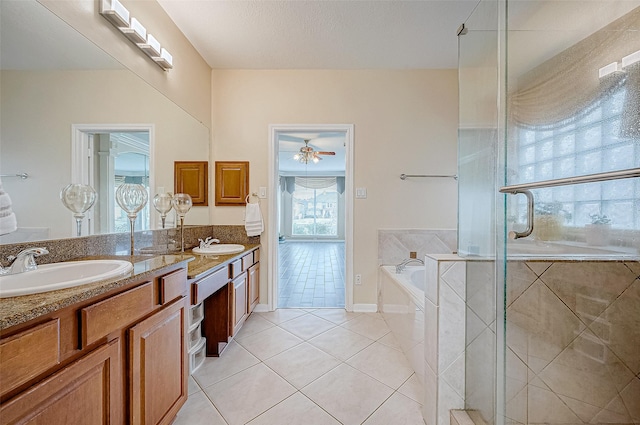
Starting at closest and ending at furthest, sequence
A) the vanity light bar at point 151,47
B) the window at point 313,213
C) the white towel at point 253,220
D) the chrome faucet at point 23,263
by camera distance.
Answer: the chrome faucet at point 23,263 < the vanity light bar at point 151,47 < the white towel at point 253,220 < the window at point 313,213

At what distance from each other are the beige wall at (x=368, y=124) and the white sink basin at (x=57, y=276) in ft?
5.40

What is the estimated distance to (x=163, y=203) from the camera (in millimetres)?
1984

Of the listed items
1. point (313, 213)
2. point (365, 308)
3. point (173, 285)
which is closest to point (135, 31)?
point (173, 285)

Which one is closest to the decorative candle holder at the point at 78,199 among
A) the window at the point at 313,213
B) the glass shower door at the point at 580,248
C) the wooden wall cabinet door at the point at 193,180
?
the wooden wall cabinet door at the point at 193,180

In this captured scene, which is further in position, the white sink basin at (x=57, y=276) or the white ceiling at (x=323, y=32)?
the white ceiling at (x=323, y=32)

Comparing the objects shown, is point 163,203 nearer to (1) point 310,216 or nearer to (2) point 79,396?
(2) point 79,396

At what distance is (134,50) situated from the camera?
1647 mm

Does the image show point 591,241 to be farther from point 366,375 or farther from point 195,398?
point 195,398

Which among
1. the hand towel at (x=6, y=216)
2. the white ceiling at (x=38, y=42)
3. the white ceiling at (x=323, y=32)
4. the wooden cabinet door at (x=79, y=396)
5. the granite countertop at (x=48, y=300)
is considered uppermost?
the white ceiling at (x=323, y=32)

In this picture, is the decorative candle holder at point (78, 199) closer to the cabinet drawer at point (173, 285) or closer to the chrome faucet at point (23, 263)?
the chrome faucet at point (23, 263)

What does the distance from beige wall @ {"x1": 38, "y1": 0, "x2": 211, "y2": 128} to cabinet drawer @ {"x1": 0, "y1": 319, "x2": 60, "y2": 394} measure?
1419mm

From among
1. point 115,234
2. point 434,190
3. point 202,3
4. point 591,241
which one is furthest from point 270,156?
point 591,241

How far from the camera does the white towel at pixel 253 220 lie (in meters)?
2.58

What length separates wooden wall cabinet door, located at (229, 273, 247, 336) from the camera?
1.96 m
